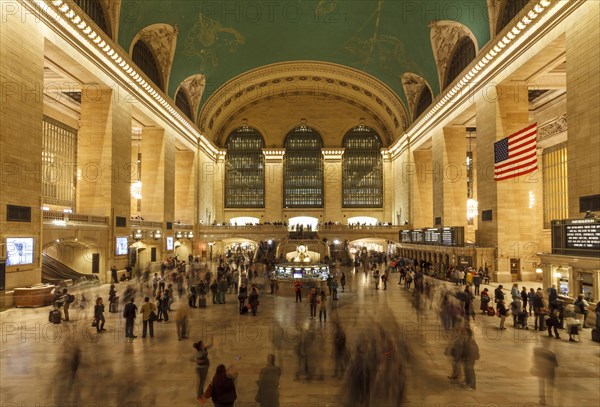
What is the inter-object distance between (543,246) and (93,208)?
28724 mm

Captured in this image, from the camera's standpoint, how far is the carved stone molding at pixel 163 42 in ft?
80.9

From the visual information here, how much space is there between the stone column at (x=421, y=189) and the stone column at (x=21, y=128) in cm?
2801

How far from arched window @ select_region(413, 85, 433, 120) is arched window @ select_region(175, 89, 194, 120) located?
61.8ft

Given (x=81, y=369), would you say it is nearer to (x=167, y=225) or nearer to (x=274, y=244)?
(x=167, y=225)

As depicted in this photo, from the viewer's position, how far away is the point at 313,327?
435 inches

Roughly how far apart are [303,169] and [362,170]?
20.8 feet

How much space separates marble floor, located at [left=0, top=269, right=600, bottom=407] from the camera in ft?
21.0

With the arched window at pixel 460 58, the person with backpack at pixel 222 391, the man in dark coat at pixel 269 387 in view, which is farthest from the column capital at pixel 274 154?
the person with backpack at pixel 222 391

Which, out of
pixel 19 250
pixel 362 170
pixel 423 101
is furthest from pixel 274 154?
pixel 19 250

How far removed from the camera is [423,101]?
3416cm

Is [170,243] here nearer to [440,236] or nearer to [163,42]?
[163,42]

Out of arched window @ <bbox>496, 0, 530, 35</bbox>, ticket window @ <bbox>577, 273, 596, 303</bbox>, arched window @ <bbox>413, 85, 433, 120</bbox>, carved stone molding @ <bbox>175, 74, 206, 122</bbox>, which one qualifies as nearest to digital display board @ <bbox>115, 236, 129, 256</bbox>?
carved stone molding @ <bbox>175, 74, 206, 122</bbox>

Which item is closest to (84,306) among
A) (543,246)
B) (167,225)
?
(167,225)

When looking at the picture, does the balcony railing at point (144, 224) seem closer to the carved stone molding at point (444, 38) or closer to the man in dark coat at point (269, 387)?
the man in dark coat at point (269, 387)
